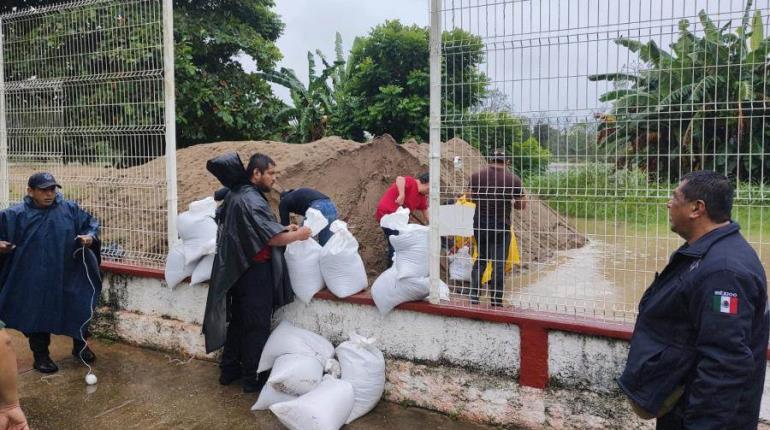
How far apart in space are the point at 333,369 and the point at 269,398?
463 millimetres

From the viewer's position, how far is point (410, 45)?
18.0m

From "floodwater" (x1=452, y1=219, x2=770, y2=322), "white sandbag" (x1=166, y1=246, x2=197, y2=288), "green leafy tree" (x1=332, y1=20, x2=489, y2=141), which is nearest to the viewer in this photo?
"floodwater" (x1=452, y1=219, x2=770, y2=322)

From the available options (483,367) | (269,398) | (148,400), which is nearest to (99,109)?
(148,400)

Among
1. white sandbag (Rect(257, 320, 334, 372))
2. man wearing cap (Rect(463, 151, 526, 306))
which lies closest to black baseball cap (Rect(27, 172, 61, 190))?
white sandbag (Rect(257, 320, 334, 372))

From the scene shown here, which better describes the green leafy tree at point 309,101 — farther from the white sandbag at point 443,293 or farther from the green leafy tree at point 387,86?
the white sandbag at point 443,293

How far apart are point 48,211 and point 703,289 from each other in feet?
15.2

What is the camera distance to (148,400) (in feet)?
14.1

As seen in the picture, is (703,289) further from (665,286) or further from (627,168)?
(627,168)

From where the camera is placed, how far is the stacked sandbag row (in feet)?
14.2

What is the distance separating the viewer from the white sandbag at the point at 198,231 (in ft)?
15.9

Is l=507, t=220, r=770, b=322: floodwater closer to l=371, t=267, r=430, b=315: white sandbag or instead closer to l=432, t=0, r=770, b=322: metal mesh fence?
l=432, t=0, r=770, b=322: metal mesh fence

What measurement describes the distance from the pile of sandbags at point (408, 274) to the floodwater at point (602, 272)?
60 centimetres

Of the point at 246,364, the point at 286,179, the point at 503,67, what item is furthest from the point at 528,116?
the point at 286,179

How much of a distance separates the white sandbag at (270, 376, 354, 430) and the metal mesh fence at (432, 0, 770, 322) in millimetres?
950
